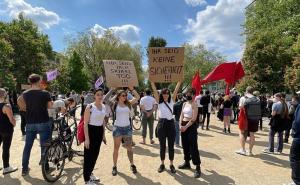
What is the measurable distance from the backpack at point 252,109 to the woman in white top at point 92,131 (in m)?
4.73

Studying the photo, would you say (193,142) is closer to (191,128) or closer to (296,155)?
(191,128)

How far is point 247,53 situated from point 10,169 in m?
25.8

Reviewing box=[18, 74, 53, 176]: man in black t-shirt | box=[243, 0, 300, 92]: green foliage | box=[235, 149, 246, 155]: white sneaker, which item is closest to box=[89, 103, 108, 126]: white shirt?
box=[18, 74, 53, 176]: man in black t-shirt

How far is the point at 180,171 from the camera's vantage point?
7957 mm

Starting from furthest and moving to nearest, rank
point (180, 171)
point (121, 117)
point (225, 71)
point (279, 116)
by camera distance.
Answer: point (225, 71) → point (279, 116) → point (180, 171) → point (121, 117)

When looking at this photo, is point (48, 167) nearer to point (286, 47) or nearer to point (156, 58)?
point (156, 58)

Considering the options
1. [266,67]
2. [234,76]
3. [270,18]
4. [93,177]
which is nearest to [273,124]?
[234,76]

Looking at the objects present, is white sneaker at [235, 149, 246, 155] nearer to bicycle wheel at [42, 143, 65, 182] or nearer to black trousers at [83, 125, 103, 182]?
black trousers at [83, 125, 103, 182]

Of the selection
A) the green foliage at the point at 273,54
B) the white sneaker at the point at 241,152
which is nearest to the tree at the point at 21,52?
the green foliage at the point at 273,54

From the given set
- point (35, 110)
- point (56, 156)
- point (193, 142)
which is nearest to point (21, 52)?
point (35, 110)

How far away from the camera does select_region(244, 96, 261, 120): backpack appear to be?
9742 millimetres

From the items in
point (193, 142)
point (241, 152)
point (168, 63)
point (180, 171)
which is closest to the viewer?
point (193, 142)

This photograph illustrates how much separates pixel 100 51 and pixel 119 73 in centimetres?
5220

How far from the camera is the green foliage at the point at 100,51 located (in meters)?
60.5
